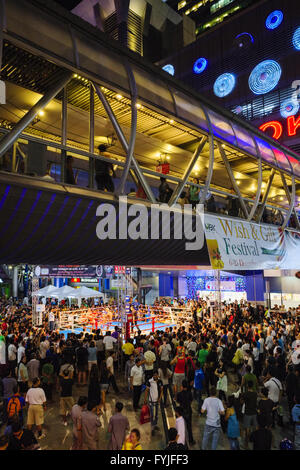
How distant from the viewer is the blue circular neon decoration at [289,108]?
28.4 metres

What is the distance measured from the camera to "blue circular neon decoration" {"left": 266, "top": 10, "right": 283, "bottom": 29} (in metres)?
30.1

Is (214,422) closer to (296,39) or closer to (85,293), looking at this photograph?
(85,293)

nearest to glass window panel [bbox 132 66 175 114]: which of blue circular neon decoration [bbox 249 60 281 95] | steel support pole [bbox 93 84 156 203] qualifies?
steel support pole [bbox 93 84 156 203]

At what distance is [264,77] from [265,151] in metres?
26.6

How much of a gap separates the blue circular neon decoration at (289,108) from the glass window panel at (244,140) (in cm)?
2325

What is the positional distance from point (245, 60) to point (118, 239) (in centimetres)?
3434

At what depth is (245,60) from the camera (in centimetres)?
3316

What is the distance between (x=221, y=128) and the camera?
795 cm

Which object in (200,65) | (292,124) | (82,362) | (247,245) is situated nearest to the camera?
(247,245)

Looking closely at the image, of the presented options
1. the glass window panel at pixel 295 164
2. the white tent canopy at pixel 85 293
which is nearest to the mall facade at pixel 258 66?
the glass window panel at pixel 295 164

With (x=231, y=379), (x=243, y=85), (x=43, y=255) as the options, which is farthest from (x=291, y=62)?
(x=43, y=255)

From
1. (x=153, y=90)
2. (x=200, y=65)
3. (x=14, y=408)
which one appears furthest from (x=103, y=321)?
(x=200, y=65)

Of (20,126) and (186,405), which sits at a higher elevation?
(20,126)
